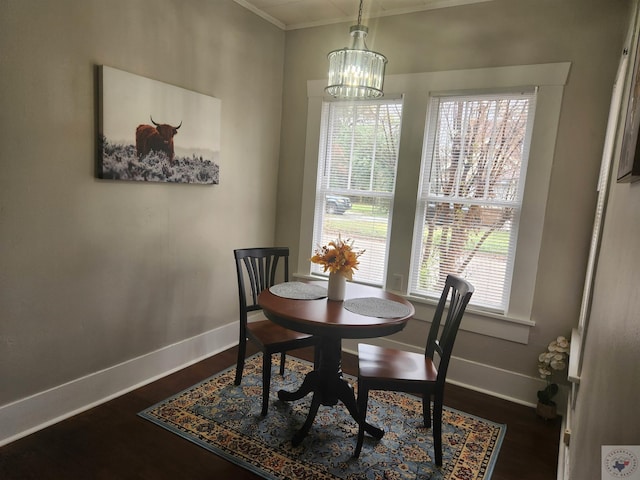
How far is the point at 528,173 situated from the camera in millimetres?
2672

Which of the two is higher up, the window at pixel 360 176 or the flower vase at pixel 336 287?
the window at pixel 360 176

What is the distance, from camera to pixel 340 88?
2.20 meters

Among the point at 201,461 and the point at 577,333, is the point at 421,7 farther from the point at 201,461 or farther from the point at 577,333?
the point at 201,461

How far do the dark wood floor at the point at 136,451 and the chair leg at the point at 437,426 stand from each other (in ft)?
0.96

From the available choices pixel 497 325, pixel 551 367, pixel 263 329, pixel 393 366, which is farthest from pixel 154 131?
pixel 551 367

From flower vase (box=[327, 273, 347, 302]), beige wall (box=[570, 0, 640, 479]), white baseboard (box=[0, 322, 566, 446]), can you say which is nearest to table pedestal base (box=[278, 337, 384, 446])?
flower vase (box=[327, 273, 347, 302])

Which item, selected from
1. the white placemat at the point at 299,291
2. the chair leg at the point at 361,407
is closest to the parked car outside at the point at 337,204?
the white placemat at the point at 299,291

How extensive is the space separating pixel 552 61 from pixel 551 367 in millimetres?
1989

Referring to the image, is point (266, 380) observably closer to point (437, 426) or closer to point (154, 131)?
point (437, 426)

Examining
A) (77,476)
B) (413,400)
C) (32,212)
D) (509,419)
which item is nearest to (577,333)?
(509,419)

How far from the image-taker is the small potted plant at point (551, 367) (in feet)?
8.32

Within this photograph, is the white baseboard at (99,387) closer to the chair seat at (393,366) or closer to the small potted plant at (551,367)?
the chair seat at (393,366)

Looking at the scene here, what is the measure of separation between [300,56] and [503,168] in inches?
78.3

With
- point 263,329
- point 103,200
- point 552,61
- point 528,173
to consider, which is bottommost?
point 263,329
